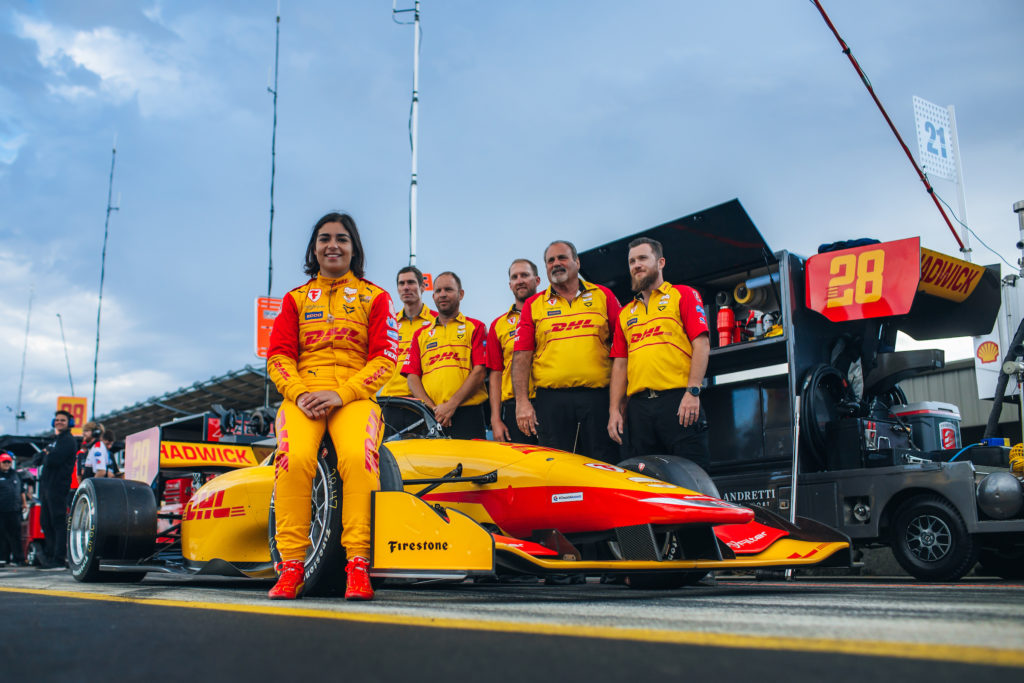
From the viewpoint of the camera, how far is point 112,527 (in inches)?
195

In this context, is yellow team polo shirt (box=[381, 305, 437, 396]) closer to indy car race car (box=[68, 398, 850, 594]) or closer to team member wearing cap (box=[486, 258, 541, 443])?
team member wearing cap (box=[486, 258, 541, 443])

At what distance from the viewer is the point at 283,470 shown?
3.61m

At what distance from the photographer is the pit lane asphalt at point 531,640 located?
1550mm

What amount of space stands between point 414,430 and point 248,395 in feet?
69.8

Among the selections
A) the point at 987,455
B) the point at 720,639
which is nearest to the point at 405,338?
the point at 987,455

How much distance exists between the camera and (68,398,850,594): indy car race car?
3270 mm

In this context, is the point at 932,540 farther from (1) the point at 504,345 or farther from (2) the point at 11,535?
(2) the point at 11,535

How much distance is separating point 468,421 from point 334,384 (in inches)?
94.1

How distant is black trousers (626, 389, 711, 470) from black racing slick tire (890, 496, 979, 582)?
1370mm

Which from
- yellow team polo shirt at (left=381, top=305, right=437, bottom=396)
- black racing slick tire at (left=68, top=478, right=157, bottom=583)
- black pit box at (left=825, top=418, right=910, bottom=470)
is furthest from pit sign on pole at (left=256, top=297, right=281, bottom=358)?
black pit box at (left=825, top=418, right=910, bottom=470)

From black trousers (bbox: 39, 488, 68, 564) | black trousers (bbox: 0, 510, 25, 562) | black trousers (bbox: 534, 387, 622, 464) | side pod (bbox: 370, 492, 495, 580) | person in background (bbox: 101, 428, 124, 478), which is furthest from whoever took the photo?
black trousers (bbox: 0, 510, 25, 562)

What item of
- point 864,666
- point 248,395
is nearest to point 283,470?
point 864,666

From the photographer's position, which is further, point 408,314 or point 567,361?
point 408,314

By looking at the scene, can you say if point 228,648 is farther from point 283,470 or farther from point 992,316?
point 992,316
